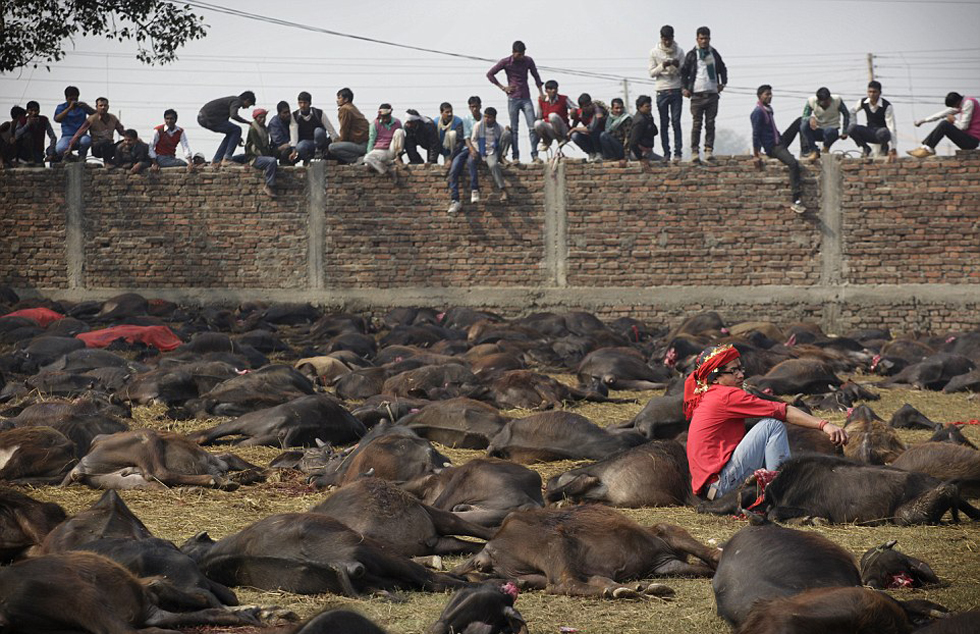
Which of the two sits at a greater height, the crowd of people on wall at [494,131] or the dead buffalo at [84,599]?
the crowd of people on wall at [494,131]

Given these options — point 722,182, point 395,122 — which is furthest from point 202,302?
point 722,182

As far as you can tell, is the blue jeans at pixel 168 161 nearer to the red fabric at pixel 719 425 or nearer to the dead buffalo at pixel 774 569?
the red fabric at pixel 719 425

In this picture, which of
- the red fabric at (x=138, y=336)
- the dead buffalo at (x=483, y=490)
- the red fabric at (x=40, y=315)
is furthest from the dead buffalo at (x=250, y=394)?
the red fabric at (x=40, y=315)

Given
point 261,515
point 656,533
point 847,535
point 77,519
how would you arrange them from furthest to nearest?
point 261,515 → point 847,535 → point 656,533 → point 77,519

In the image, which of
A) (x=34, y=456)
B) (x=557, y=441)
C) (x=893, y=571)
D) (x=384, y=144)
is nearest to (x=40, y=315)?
(x=384, y=144)

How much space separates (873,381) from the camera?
13.6 metres

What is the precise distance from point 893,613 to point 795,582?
1.93 feet

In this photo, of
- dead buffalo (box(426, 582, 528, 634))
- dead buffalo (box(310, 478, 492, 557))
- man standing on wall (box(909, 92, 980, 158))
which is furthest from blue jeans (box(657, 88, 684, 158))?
dead buffalo (box(426, 582, 528, 634))

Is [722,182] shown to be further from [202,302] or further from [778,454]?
[778,454]

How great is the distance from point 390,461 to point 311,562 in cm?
226

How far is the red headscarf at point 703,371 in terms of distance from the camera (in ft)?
22.4

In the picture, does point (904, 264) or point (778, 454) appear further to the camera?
point (904, 264)

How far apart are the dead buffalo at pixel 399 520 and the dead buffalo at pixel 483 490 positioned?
0.33 meters

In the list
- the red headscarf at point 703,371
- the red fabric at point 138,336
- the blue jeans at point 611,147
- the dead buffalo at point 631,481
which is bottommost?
the dead buffalo at point 631,481
